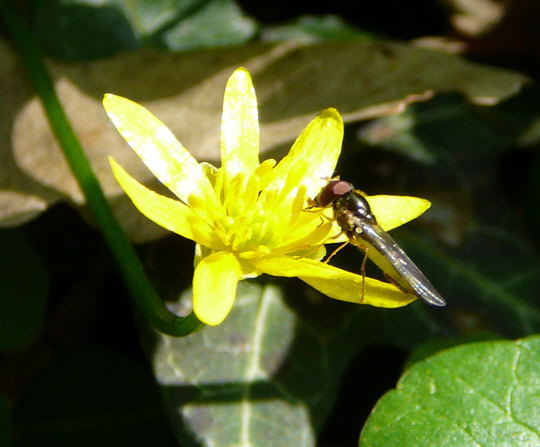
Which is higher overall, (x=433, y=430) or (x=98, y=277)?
(x=433, y=430)

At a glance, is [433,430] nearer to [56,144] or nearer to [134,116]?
[134,116]

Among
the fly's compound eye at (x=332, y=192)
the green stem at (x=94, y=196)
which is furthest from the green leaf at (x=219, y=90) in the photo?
the fly's compound eye at (x=332, y=192)

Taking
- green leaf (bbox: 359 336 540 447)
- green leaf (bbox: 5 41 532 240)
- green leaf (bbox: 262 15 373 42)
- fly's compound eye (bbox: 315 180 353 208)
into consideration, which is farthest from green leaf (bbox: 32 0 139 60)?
green leaf (bbox: 359 336 540 447)

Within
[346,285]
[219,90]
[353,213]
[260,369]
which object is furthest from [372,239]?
[219,90]

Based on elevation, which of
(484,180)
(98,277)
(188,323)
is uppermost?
(188,323)

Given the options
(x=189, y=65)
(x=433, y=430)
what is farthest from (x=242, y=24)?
(x=433, y=430)
